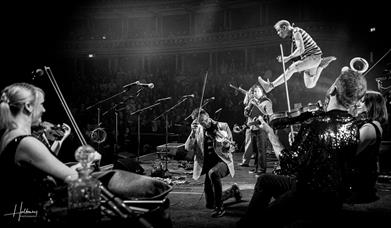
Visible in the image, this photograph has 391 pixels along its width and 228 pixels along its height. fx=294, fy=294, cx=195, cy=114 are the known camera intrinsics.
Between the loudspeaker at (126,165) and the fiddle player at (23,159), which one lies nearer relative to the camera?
the fiddle player at (23,159)

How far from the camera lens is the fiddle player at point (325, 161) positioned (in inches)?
100

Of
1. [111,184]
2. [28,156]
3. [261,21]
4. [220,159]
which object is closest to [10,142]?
[28,156]

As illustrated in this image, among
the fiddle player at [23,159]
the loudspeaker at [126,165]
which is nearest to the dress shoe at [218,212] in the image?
the loudspeaker at [126,165]

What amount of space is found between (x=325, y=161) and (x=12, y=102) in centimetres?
271

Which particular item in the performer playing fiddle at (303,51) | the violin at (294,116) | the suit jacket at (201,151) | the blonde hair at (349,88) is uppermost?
the performer playing fiddle at (303,51)

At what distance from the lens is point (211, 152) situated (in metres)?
5.34

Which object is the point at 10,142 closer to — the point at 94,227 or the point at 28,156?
the point at 28,156

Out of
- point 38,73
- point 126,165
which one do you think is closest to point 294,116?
point 38,73

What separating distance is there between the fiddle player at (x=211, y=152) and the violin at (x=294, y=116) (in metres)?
1.66

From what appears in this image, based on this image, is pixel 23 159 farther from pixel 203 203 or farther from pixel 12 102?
pixel 203 203

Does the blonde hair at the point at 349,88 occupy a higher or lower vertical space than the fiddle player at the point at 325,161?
higher

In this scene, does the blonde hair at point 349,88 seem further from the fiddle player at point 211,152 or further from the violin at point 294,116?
the fiddle player at point 211,152

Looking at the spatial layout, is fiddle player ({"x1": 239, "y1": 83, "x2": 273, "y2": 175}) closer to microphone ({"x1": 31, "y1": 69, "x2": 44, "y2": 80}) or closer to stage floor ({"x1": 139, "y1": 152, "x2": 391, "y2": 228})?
stage floor ({"x1": 139, "y1": 152, "x2": 391, "y2": 228})

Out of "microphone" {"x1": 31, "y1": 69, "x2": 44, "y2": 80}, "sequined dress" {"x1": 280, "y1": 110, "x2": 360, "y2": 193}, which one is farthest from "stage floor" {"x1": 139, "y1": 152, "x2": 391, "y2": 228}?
"microphone" {"x1": 31, "y1": 69, "x2": 44, "y2": 80}
